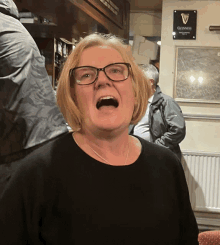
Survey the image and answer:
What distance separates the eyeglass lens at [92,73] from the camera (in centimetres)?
84

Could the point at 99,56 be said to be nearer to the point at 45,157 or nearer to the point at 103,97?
the point at 103,97

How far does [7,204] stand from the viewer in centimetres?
78

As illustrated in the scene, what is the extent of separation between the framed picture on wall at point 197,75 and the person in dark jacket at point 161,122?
110cm

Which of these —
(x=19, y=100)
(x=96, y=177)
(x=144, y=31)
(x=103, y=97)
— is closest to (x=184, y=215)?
(x=96, y=177)

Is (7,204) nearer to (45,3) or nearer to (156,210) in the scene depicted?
(156,210)

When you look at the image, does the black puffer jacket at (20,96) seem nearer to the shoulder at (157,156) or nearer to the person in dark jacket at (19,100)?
the person in dark jacket at (19,100)

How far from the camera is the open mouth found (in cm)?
83

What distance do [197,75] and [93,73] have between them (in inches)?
144

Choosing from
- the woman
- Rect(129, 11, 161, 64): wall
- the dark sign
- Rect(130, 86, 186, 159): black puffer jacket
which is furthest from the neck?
Rect(129, 11, 161, 64): wall

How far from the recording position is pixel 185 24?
169 inches

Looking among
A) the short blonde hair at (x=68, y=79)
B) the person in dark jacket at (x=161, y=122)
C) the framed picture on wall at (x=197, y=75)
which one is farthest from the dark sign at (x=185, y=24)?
the short blonde hair at (x=68, y=79)

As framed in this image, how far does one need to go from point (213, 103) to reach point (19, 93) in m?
3.45

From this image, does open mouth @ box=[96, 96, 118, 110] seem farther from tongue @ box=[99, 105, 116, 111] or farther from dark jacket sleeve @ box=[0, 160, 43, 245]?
dark jacket sleeve @ box=[0, 160, 43, 245]

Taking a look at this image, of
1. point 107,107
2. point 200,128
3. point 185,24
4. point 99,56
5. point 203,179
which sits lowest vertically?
point 203,179
